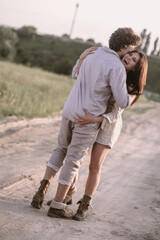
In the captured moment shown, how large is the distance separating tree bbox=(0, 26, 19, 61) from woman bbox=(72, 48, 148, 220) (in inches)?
1729

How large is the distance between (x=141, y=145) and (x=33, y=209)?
20.2 feet

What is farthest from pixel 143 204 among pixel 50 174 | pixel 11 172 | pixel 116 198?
pixel 11 172

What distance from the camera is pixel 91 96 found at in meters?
3.81

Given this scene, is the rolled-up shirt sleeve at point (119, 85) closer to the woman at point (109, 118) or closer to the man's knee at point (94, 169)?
the woman at point (109, 118)

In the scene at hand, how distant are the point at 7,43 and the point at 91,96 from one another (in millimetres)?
52900

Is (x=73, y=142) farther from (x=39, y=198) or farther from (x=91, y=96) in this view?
(x=39, y=198)

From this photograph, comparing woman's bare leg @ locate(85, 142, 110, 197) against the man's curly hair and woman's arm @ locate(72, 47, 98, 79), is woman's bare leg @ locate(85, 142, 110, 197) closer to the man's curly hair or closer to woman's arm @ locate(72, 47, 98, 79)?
woman's arm @ locate(72, 47, 98, 79)

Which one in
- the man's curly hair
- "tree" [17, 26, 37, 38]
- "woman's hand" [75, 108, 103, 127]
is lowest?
"woman's hand" [75, 108, 103, 127]

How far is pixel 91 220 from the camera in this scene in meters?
4.09

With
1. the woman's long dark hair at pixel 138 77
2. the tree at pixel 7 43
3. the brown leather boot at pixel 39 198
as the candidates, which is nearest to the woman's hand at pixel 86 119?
the woman's long dark hair at pixel 138 77

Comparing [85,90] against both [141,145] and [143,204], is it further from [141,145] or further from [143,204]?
[141,145]

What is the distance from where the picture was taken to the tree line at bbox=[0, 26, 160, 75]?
5300 centimetres

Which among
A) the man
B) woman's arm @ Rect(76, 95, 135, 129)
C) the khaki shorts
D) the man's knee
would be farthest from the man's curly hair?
the man's knee

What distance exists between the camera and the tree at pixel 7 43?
5088 cm
